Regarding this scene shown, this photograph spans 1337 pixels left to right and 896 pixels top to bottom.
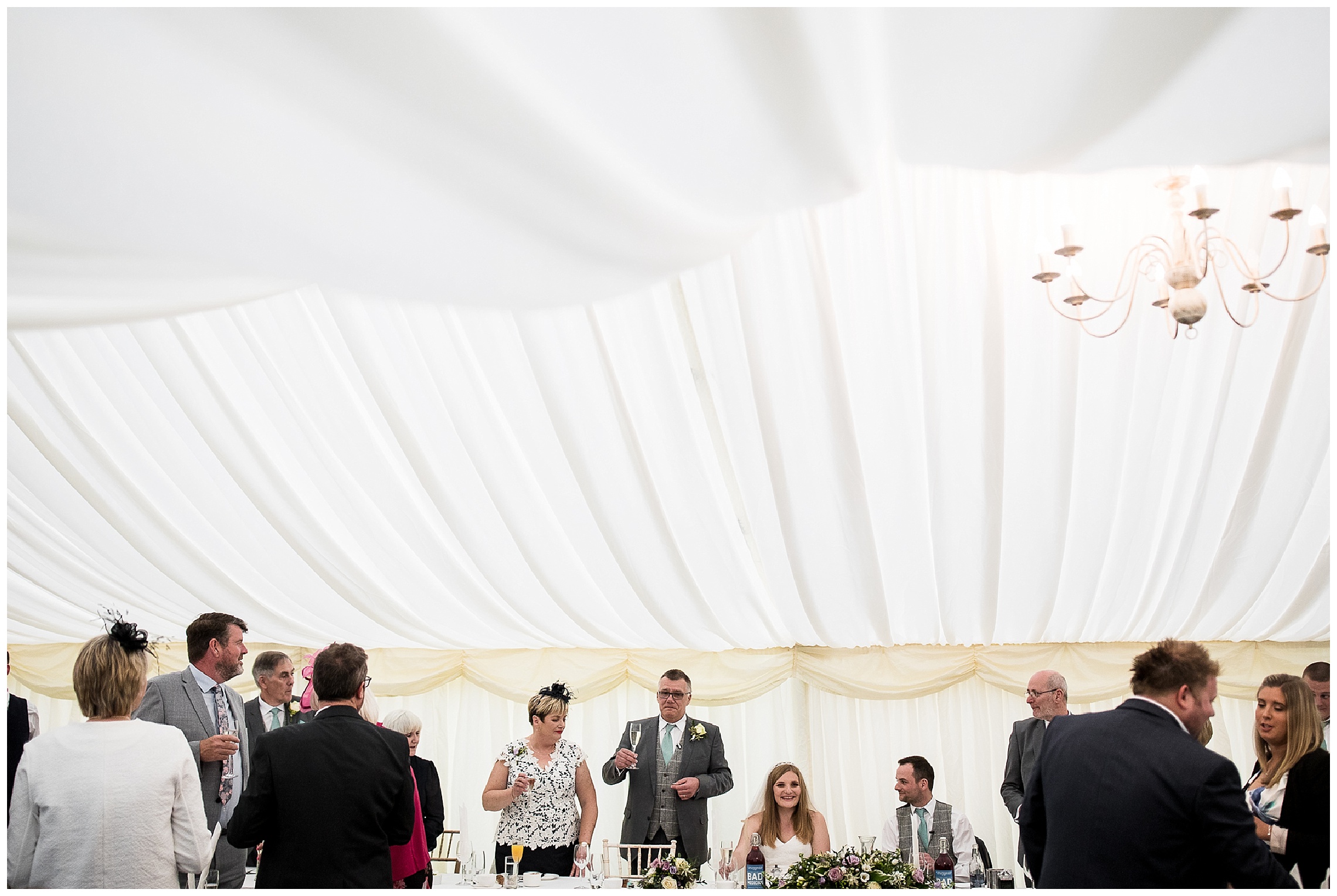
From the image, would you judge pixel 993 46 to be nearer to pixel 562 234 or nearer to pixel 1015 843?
pixel 562 234

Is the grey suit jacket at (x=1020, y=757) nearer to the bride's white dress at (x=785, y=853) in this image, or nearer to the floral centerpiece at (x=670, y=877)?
the bride's white dress at (x=785, y=853)

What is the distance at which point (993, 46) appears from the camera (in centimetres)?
175

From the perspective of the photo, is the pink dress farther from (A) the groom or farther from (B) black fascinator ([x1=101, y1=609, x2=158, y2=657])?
(A) the groom

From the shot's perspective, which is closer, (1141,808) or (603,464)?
(1141,808)

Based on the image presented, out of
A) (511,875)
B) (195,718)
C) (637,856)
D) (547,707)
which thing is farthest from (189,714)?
(637,856)

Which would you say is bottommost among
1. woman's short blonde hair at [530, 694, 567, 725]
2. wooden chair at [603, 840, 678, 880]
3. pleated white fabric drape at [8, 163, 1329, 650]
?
wooden chair at [603, 840, 678, 880]

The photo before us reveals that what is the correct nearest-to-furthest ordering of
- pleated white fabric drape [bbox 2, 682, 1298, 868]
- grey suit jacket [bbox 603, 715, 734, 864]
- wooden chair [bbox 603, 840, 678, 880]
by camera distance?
wooden chair [bbox 603, 840, 678, 880] → grey suit jacket [bbox 603, 715, 734, 864] → pleated white fabric drape [bbox 2, 682, 1298, 868]

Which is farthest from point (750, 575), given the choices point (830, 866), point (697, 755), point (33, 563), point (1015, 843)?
point (33, 563)

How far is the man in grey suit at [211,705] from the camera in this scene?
10.7 ft

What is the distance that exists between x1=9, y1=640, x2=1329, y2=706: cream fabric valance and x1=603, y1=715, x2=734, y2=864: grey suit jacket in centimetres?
172

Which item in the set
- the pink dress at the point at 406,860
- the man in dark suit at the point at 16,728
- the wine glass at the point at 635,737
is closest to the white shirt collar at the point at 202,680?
the man in dark suit at the point at 16,728

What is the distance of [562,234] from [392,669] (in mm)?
5501

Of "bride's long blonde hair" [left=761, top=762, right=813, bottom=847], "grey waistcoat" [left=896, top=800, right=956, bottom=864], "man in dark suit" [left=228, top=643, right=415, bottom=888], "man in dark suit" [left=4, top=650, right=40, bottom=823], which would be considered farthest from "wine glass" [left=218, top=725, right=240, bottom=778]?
"grey waistcoat" [left=896, top=800, right=956, bottom=864]

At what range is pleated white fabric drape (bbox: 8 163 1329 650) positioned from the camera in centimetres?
339
